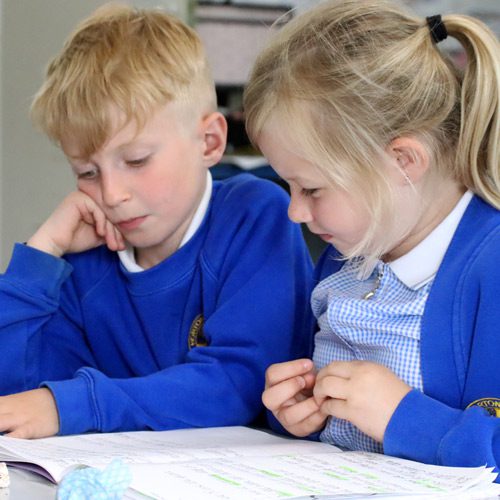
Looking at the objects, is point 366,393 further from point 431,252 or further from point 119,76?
point 119,76

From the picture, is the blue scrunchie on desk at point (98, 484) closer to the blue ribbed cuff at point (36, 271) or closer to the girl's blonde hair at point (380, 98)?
the girl's blonde hair at point (380, 98)

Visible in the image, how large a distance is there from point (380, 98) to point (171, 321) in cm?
44

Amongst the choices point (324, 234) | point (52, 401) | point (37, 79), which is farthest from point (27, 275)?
point (37, 79)

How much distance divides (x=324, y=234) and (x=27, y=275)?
17.4 inches

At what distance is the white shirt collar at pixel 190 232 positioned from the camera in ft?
Result: 4.31

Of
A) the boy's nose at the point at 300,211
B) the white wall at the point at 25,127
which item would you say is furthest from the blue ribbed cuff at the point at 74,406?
the white wall at the point at 25,127

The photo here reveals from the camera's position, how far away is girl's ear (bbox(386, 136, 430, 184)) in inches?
39.8

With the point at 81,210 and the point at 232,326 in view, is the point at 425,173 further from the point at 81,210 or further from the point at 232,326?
the point at 81,210

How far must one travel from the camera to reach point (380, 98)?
1.00 metres

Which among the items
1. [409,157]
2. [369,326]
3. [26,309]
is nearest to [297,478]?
[369,326]

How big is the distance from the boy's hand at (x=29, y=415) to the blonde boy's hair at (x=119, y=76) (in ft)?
1.08

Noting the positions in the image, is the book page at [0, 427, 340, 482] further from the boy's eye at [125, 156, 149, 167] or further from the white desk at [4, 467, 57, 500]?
the boy's eye at [125, 156, 149, 167]

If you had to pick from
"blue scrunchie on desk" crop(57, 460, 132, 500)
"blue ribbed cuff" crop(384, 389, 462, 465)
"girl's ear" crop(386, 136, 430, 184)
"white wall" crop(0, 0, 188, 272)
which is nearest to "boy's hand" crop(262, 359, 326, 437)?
"blue ribbed cuff" crop(384, 389, 462, 465)

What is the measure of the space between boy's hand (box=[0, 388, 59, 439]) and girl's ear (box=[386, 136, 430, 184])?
1.45 feet
